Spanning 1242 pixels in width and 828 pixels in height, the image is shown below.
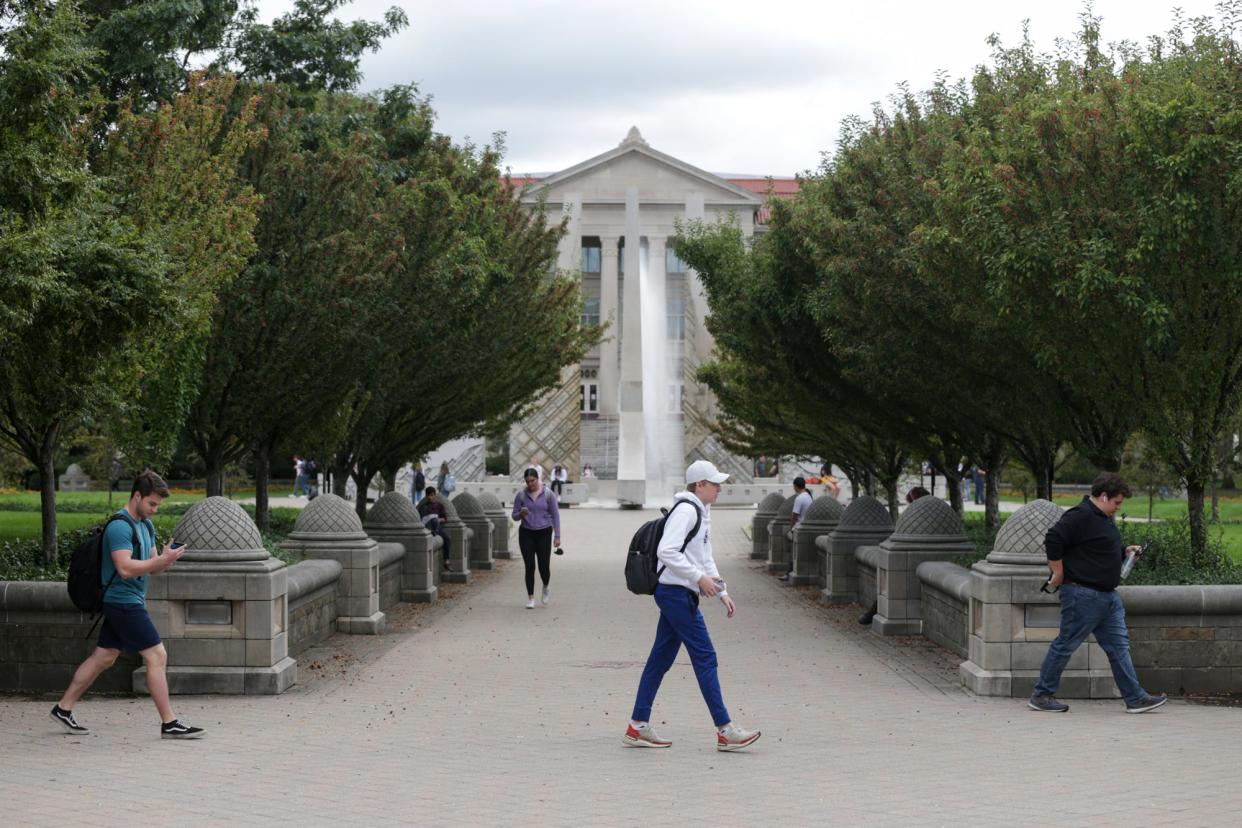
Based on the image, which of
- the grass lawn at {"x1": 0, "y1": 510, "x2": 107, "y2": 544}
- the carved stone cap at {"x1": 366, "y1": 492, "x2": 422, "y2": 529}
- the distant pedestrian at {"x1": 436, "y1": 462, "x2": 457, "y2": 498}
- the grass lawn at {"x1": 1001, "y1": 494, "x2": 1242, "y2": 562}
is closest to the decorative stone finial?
the grass lawn at {"x1": 1001, "y1": 494, "x2": 1242, "y2": 562}

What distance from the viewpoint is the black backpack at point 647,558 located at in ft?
30.5

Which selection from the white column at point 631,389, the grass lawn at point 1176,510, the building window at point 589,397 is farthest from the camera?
the building window at point 589,397

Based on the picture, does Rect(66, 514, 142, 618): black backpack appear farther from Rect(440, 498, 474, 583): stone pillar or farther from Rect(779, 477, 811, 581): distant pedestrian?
Rect(779, 477, 811, 581): distant pedestrian

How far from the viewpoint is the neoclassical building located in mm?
75250

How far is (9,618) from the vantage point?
11.3 metres

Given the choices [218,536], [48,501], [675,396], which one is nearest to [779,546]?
[48,501]

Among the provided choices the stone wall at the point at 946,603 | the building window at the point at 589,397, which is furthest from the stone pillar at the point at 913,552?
the building window at the point at 589,397

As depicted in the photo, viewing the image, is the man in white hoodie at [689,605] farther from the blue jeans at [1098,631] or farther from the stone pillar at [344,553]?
the stone pillar at [344,553]

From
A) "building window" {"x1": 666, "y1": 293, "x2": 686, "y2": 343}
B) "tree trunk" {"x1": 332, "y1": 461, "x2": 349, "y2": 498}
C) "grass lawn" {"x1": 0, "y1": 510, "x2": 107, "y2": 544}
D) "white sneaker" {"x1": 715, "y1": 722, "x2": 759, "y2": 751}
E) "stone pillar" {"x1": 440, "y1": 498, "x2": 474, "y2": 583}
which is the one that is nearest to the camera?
"white sneaker" {"x1": 715, "y1": 722, "x2": 759, "y2": 751}

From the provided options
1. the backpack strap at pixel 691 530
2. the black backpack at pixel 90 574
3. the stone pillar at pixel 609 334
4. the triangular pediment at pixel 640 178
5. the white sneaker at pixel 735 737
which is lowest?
the white sneaker at pixel 735 737

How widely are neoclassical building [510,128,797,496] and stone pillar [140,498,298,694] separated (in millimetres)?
57354

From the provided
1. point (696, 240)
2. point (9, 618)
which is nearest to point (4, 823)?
point (9, 618)

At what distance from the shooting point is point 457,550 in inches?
976

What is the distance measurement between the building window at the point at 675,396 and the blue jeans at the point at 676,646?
222 feet
